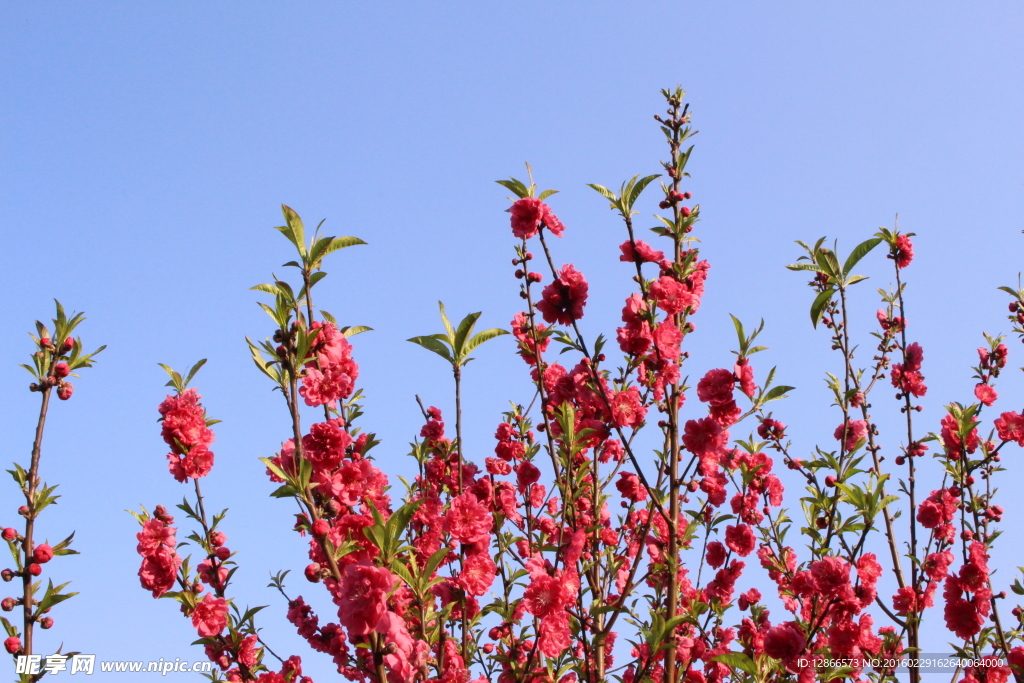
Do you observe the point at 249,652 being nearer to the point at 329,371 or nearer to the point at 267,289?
the point at 329,371

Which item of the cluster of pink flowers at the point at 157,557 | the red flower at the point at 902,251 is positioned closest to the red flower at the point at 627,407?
the cluster of pink flowers at the point at 157,557

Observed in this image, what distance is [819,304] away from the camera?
378 cm

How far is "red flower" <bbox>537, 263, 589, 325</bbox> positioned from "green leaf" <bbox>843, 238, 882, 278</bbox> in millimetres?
1693

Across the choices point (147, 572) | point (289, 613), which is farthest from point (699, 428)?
point (147, 572)

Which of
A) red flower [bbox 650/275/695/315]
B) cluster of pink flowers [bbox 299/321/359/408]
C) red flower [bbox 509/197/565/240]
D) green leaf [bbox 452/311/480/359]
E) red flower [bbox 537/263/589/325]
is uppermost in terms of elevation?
red flower [bbox 509/197/565/240]

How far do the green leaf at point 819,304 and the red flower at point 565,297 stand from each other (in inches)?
48.4

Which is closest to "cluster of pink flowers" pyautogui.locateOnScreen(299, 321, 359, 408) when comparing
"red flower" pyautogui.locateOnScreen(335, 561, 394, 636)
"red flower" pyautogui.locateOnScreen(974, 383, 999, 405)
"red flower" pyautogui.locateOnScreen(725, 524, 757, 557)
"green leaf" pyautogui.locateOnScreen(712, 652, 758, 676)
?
"red flower" pyautogui.locateOnScreen(335, 561, 394, 636)

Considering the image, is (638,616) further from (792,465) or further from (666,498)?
(792,465)

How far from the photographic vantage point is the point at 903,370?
5734 millimetres

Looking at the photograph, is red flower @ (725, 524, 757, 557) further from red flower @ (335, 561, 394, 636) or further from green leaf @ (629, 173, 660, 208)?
red flower @ (335, 561, 394, 636)

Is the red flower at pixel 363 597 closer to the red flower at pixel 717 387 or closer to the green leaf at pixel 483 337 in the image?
the green leaf at pixel 483 337

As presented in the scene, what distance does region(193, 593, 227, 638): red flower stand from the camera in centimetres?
339

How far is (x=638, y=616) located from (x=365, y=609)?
8.41 feet

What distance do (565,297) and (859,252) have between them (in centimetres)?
183
